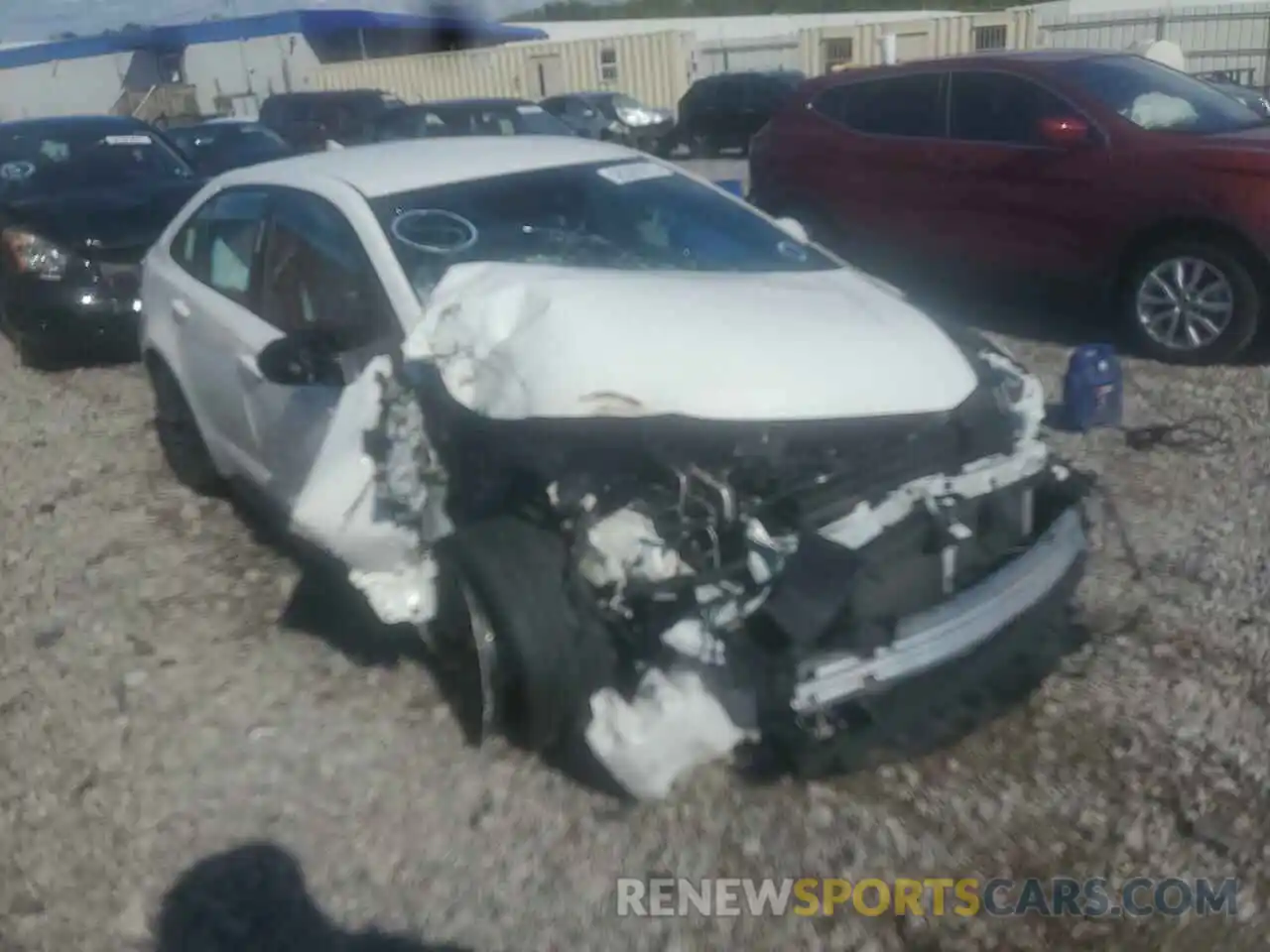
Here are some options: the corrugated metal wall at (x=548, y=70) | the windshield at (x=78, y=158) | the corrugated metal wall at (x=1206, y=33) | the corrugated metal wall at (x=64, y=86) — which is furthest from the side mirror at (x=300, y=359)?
the corrugated metal wall at (x=64, y=86)

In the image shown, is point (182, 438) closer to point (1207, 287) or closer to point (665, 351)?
point (665, 351)

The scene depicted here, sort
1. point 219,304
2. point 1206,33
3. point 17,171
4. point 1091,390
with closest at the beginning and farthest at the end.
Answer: point 219,304, point 1091,390, point 17,171, point 1206,33

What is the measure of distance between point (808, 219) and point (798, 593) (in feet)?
20.4

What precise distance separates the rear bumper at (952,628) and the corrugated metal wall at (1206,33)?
23708mm

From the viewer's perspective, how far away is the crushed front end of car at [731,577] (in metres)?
2.99

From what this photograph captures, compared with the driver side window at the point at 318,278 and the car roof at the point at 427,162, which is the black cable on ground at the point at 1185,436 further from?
the driver side window at the point at 318,278

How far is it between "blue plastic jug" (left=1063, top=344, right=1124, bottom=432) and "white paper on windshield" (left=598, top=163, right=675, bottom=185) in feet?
7.27

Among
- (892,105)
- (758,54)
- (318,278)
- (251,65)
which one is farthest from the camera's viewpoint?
(251,65)

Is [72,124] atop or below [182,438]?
atop

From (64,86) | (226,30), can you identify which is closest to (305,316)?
(226,30)

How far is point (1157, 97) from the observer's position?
736cm

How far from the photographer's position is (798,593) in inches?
115

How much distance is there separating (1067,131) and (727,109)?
685 inches

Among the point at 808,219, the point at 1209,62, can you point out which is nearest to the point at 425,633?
the point at 808,219
